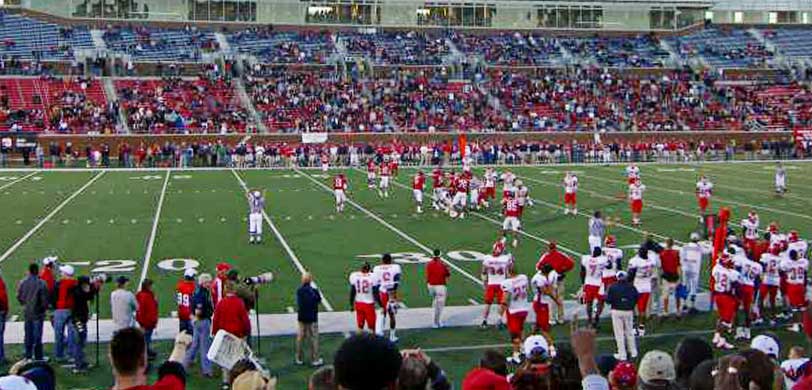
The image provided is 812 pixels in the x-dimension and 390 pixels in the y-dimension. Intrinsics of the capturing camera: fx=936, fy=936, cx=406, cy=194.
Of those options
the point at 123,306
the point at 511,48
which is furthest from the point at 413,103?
the point at 123,306

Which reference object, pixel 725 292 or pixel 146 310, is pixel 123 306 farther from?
pixel 725 292

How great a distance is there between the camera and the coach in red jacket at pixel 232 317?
32.8 ft

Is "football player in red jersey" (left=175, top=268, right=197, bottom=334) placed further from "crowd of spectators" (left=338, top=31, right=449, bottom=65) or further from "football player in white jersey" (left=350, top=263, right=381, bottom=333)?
"crowd of spectators" (left=338, top=31, right=449, bottom=65)

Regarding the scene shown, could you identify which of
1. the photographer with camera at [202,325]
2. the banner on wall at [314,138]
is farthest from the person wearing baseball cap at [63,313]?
the banner on wall at [314,138]

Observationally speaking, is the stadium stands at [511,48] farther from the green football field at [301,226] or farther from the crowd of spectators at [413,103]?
the green football field at [301,226]

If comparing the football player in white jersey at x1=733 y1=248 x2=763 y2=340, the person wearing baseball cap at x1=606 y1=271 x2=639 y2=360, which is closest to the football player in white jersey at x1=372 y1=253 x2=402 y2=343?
the person wearing baseball cap at x1=606 y1=271 x2=639 y2=360

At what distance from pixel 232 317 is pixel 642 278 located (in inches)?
230

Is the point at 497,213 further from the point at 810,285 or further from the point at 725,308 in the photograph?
the point at 725,308

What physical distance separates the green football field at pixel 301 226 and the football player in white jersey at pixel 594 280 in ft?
4.88

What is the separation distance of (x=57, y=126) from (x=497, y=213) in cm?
2790

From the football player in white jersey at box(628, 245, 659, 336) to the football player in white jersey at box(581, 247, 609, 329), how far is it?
0.40 m

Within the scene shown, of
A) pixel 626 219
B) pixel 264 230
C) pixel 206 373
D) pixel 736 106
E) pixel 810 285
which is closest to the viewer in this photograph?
pixel 206 373

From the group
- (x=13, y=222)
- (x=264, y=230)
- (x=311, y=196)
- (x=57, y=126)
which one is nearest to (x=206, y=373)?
(x=264, y=230)

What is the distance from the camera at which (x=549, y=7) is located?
6888 cm
